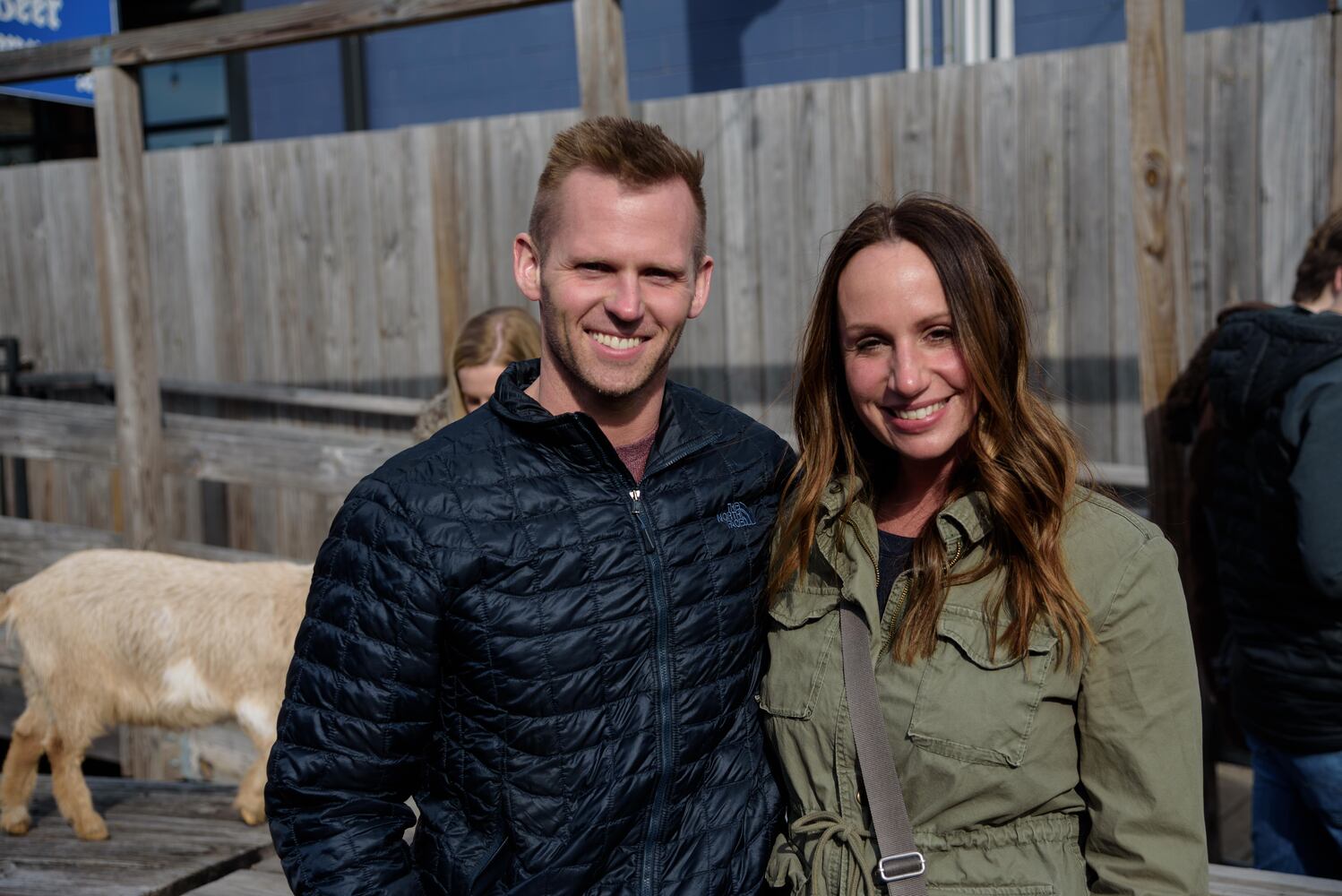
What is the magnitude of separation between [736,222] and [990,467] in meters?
3.29

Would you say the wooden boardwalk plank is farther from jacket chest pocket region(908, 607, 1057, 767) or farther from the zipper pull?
jacket chest pocket region(908, 607, 1057, 767)

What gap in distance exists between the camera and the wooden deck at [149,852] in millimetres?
3498

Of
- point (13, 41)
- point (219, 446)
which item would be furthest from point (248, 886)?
point (13, 41)

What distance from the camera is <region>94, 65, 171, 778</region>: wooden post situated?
17.3 feet

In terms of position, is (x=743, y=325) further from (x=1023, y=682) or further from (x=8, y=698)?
(x=8, y=698)

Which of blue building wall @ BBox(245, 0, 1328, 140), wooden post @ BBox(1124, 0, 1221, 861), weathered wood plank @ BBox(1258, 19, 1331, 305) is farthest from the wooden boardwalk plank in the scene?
blue building wall @ BBox(245, 0, 1328, 140)

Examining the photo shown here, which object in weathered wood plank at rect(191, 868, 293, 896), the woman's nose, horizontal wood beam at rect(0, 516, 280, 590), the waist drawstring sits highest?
the woman's nose

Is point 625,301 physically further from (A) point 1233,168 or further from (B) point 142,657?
(A) point 1233,168

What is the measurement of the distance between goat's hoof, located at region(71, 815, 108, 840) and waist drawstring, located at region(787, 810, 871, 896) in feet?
9.51

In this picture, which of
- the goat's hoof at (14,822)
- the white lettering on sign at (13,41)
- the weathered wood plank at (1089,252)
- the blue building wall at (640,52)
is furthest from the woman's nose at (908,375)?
the white lettering on sign at (13,41)

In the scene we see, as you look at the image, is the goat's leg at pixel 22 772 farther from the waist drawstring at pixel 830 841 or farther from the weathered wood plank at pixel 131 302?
the waist drawstring at pixel 830 841

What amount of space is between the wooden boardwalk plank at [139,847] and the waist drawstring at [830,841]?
229cm

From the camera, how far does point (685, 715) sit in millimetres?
2018

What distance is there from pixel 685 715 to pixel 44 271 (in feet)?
21.3
